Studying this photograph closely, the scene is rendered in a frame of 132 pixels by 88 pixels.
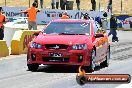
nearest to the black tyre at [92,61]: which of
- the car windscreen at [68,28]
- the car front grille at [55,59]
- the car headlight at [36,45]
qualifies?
the car front grille at [55,59]

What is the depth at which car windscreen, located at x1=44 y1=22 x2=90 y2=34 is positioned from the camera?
42.4 feet

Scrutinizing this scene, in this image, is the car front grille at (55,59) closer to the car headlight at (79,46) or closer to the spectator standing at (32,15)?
the car headlight at (79,46)

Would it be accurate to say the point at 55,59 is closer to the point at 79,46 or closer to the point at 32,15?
the point at 79,46

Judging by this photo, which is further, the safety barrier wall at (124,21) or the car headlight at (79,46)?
the safety barrier wall at (124,21)

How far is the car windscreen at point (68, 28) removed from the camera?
12922mm

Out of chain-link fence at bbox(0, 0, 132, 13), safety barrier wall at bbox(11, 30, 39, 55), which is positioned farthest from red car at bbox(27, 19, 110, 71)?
chain-link fence at bbox(0, 0, 132, 13)

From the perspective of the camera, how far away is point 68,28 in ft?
42.9

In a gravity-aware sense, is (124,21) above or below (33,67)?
below


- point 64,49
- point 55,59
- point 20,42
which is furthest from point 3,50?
point 64,49

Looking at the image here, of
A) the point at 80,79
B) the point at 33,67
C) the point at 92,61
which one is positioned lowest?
the point at 33,67

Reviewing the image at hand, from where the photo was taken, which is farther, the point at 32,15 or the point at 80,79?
the point at 32,15

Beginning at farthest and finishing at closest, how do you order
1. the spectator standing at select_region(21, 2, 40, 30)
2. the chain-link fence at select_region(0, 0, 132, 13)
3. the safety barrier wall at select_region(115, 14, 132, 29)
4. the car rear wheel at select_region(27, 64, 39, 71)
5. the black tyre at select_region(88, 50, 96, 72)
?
the chain-link fence at select_region(0, 0, 132, 13), the safety barrier wall at select_region(115, 14, 132, 29), the spectator standing at select_region(21, 2, 40, 30), the car rear wheel at select_region(27, 64, 39, 71), the black tyre at select_region(88, 50, 96, 72)

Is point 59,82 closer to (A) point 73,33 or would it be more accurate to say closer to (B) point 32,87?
(B) point 32,87

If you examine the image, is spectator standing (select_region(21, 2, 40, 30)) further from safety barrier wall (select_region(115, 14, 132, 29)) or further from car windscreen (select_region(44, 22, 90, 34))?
safety barrier wall (select_region(115, 14, 132, 29))
